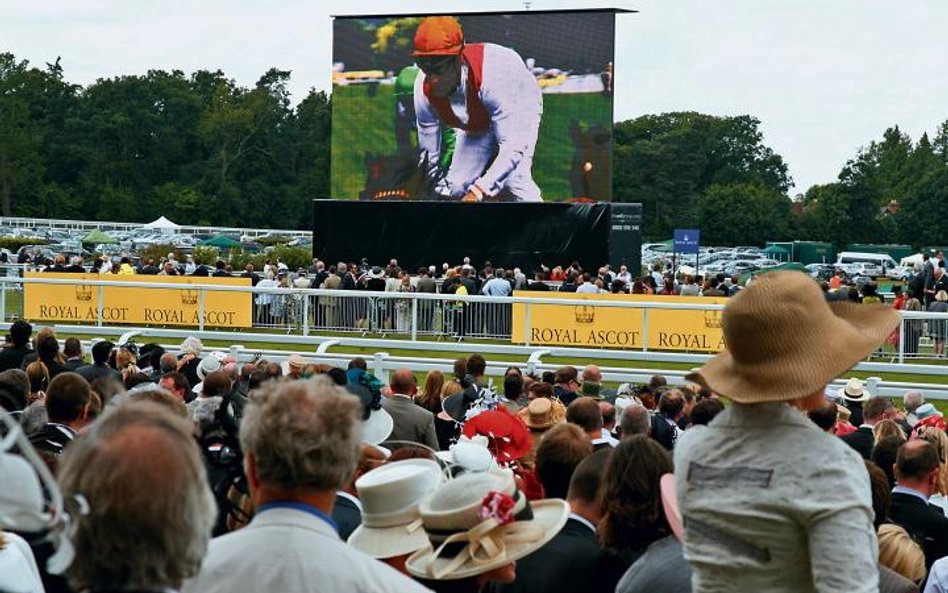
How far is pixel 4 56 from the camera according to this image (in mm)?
104375

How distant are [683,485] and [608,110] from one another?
3405cm

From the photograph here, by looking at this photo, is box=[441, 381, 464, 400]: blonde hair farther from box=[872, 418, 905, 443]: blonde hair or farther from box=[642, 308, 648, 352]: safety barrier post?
box=[642, 308, 648, 352]: safety barrier post

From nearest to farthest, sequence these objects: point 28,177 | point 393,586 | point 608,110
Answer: point 393,586, point 608,110, point 28,177

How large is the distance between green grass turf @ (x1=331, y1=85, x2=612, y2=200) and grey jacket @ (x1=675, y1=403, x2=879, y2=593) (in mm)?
33908

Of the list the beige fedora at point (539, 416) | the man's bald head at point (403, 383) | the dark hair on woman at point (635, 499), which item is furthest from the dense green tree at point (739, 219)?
the dark hair on woman at point (635, 499)

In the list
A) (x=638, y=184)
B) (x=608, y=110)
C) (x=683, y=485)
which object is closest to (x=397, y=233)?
(x=608, y=110)

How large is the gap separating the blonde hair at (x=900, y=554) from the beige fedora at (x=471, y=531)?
6.00 ft

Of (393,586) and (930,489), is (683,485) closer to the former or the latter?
(393,586)

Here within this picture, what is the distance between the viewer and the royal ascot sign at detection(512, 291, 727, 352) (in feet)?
71.3

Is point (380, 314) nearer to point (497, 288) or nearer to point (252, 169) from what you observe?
point (497, 288)

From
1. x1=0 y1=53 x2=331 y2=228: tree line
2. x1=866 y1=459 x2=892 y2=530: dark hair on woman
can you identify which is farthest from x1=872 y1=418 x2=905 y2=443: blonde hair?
x1=0 y1=53 x2=331 y2=228: tree line

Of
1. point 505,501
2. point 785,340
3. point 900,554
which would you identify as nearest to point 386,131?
point 900,554

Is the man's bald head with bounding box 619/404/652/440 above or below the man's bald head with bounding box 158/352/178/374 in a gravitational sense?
above

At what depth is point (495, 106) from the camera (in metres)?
37.7
